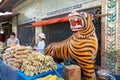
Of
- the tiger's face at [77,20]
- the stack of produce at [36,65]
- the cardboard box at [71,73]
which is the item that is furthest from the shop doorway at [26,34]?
the stack of produce at [36,65]

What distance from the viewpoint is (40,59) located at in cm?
330

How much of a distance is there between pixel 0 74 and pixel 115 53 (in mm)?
2777

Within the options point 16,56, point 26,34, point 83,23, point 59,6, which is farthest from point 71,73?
point 26,34

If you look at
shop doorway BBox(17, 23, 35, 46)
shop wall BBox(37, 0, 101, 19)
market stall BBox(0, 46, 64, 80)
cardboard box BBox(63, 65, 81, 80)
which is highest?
shop wall BBox(37, 0, 101, 19)

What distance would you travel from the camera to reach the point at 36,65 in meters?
3.21

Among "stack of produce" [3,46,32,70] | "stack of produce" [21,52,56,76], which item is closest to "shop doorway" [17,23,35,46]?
"stack of produce" [3,46,32,70]

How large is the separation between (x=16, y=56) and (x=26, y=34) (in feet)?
27.3

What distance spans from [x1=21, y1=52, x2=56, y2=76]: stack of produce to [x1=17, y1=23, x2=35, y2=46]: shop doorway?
734 cm

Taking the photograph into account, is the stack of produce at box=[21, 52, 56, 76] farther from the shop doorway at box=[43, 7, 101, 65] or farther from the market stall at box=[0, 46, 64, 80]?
the shop doorway at box=[43, 7, 101, 65]

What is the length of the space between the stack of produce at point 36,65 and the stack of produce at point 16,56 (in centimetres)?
24

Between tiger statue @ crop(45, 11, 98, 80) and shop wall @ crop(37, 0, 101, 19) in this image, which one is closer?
tiger statue @ crop(45, 11, 98, 80)

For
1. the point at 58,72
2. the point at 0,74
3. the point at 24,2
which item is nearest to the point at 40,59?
the point at 58,72

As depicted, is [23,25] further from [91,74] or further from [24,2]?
[91,74]

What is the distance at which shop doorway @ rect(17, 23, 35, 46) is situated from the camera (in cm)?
1088
